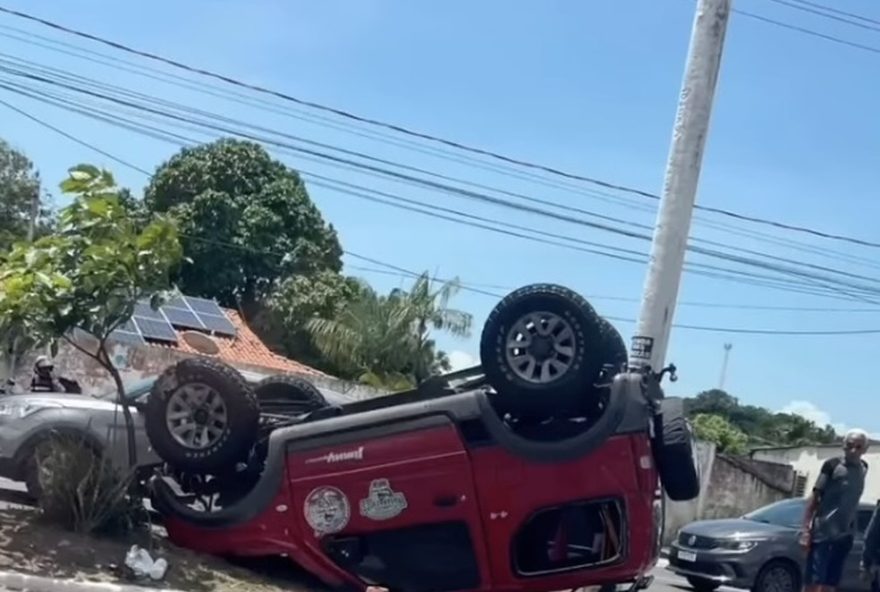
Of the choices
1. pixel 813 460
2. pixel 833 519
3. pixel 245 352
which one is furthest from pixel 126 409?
pixel 813 460

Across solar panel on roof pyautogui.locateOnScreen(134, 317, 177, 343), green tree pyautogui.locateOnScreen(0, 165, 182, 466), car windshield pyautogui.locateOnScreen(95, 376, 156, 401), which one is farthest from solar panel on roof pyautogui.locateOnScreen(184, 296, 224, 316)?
green tree pyautogui.locateOnScreen(0, 165, 182, 466)

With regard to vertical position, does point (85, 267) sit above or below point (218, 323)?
below

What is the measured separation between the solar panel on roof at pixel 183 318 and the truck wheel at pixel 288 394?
1751cm

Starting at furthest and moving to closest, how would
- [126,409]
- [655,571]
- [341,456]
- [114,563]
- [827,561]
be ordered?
→ [655,571] < [827,561] < [126,409] < [114,563] < [341,456]

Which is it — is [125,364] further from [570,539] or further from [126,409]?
[570,539]

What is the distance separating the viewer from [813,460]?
115 ft

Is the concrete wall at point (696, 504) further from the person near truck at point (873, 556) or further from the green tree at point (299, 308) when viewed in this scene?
the person near truck at point (873, 556)

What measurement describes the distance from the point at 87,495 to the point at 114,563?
0.65m

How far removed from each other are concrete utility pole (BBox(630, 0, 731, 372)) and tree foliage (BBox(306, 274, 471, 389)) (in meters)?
18.1

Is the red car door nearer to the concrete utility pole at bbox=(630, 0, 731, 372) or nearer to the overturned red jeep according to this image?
the overturned red jeep

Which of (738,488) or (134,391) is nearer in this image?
(134,391)

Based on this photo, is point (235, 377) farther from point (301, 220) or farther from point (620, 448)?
point (301, 220)

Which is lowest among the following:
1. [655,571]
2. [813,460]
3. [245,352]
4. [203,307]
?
[655,571]

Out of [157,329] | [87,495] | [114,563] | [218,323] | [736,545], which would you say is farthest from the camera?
[218,323]
